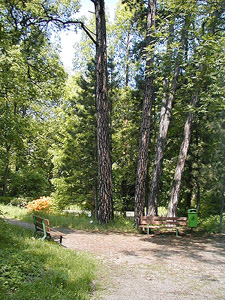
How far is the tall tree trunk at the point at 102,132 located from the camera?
1110 centimetres

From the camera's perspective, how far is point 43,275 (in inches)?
175

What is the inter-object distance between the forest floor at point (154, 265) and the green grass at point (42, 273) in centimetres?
32

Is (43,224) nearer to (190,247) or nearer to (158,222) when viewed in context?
(190,247)

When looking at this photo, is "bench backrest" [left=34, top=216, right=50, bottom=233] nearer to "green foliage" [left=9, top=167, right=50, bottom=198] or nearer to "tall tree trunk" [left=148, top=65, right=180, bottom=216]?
"tall tree trunk" [left=148, top=65, right=180, bottom=216]

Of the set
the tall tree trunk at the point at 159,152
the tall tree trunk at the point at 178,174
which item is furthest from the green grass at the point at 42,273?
the tall tree trunk at the point at 178,174

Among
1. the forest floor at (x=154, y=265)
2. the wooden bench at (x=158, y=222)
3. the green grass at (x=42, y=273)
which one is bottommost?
the forest floor at (x=154, y=265)

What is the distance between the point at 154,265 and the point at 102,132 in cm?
610

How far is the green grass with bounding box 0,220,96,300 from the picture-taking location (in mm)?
3789

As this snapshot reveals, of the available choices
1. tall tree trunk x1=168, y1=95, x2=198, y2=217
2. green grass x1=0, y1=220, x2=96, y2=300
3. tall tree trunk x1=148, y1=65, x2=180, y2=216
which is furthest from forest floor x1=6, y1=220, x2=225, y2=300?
tall tree trunk x1=148, y1=65, x2=180, y2=216

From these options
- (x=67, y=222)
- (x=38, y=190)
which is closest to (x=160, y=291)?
(x=67, y=222)

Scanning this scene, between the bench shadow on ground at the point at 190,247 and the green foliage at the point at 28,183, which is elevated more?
the green foliage at the point at 28,183

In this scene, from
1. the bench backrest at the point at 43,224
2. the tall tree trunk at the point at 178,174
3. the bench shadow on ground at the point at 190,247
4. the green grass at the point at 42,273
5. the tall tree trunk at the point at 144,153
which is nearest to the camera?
the green grass at the point at 42,273

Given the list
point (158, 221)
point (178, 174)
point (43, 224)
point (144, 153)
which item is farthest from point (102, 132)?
point (43, 224)

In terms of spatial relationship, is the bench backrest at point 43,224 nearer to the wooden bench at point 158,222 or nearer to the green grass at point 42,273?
the green grass at point 42,273
